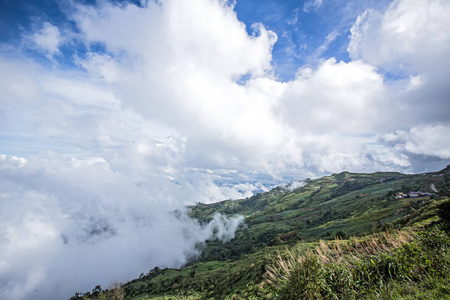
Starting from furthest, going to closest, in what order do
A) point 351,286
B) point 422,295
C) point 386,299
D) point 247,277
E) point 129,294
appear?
point 129,294
point 247,277
point 351,286
point 386,299
point 422,295

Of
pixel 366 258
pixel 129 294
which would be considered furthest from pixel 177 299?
pixel 366 258

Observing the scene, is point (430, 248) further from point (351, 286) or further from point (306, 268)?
point (306, 268)

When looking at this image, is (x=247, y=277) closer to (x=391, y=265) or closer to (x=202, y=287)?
(x=391, y=265)

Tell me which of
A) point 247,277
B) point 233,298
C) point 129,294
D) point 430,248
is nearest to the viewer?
point 430,248

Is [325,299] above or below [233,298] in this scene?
above

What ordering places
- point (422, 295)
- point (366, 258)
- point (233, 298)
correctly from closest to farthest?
point (422, 295)
point (366, 258)
point (233, 298)

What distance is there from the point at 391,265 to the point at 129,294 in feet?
437

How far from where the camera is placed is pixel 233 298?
30609 mm

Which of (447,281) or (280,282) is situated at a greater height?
(280,282)

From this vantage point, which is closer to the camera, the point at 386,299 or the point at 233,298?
the point at 386,299

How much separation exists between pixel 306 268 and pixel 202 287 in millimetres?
67534

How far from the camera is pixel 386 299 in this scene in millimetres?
9609

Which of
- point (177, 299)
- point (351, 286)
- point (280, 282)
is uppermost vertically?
point (280, 282)

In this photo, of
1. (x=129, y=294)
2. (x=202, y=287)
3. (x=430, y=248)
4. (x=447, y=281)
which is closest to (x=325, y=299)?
(x=447, y=281)
